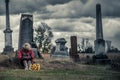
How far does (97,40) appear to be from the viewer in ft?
116

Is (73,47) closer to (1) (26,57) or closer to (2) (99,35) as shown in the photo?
(2) (99,35)

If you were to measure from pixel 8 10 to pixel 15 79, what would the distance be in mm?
33288

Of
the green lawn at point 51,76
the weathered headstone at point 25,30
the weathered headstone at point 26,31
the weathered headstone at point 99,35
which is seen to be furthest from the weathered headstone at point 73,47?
the green lawn at point 51,76

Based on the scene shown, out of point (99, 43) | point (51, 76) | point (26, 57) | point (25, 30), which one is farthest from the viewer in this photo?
point (99, 43)

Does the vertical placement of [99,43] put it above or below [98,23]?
below

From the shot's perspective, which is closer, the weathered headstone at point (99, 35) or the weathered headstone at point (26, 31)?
the weathered headstone at point (26, 31)

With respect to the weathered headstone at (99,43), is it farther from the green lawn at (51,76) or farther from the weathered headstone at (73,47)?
the green lawn at (51,76)

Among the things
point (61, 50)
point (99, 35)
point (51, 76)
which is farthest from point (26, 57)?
point (61, 50)

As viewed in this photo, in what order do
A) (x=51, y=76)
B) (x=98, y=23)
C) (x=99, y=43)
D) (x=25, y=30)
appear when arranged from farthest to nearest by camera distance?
1. (x=99, y=43)
2. (x=98, y=23)
3. (x=25, y=30)
4. (x=51, y=76)

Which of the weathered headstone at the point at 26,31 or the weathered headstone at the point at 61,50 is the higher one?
the weathered headstone at the point at 26,31

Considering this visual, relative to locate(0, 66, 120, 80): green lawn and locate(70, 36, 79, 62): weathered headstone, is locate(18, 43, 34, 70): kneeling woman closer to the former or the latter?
locate(0, 66, 120, 80): green lawn

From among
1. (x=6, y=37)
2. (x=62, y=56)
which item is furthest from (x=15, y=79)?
(x=6, y=37)

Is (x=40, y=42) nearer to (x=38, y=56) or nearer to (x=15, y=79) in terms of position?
(x=38, y=56)

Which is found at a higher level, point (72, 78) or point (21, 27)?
point (21, 27)
